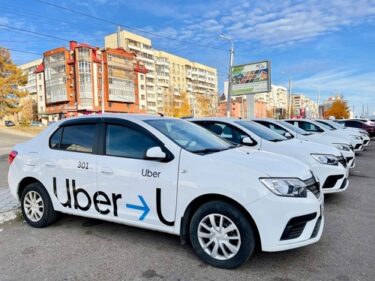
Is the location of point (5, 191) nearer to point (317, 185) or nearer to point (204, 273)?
point (204, 273)

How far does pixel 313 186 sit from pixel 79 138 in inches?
121

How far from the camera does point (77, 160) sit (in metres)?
4.14

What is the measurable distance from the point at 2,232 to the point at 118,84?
228 feet

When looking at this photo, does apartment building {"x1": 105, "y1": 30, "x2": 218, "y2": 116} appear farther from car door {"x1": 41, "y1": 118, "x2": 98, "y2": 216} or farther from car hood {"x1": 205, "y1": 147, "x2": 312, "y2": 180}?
car hood {"x1": 205, "y1": 147, "x2": 312, "y2": 180}

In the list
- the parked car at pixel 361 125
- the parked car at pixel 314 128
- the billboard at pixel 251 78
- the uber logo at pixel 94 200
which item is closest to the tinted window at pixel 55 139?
the uber logo at pixel 94 200

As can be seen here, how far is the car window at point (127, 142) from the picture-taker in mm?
3725

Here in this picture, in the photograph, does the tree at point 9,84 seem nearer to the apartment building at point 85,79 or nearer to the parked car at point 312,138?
the apartment building at point 85,79

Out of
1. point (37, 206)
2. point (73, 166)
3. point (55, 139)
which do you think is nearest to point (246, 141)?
point (73, 166)

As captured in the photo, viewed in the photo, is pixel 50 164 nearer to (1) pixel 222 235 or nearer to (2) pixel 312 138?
(1) pixel 222 235

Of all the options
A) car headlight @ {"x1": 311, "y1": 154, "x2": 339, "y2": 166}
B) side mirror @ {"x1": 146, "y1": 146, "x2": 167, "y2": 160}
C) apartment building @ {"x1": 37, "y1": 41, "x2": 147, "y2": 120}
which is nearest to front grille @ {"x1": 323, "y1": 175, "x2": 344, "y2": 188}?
car headlight @ {"x1": 311, "y1": 154, "x2": 339, "y2": 166}

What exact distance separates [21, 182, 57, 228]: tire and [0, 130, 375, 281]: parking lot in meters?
0.12

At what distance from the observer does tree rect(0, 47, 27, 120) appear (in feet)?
139

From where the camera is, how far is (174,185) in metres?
3.41

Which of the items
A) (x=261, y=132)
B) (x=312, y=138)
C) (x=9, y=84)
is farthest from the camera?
(x=9, y=84)
